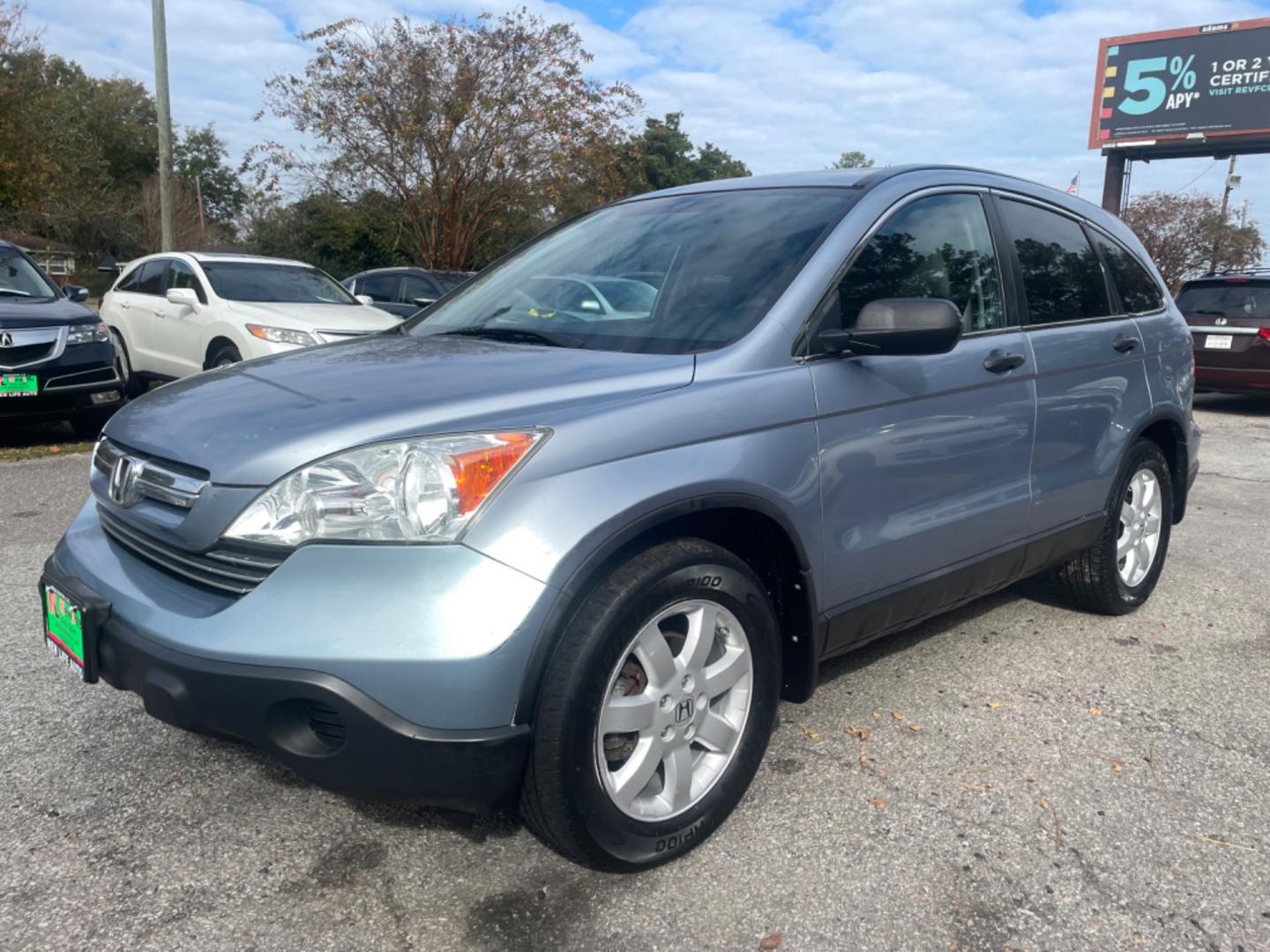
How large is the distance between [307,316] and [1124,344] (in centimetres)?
680

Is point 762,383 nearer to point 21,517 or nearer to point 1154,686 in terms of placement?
point 1154,686

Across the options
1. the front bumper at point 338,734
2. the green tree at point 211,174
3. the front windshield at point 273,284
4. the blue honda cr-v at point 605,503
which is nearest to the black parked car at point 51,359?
the front windshield at point 273,284

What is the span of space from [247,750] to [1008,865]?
2.10 m

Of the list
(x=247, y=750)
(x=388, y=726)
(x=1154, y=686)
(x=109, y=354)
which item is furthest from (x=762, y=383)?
(x=109, y=354)

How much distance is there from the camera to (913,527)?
310 centimetres

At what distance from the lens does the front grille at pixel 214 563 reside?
7.22 feet

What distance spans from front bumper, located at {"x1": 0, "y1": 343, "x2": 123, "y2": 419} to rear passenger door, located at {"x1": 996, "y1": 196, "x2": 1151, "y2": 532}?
6758 mm

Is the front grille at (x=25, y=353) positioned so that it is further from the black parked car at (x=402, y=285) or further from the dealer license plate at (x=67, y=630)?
the black parked car at (x=402, y=285)

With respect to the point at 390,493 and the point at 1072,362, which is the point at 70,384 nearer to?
the point at 390,493

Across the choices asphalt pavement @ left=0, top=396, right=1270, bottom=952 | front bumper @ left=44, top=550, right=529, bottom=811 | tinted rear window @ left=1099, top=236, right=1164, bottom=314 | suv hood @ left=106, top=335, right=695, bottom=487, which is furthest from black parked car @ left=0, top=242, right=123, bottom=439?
tinted rear window @ left=1099, top=236, right=1164, bottom=314

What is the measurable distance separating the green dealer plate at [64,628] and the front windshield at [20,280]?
6450mm

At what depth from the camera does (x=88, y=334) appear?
7.93 metres

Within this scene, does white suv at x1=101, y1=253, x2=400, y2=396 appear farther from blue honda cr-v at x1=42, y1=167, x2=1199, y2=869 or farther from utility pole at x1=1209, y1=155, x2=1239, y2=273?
utility pole at x1=1209, y1=155, x2=1239, y2=273

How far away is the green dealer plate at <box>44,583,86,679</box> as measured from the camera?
7.95 feet
